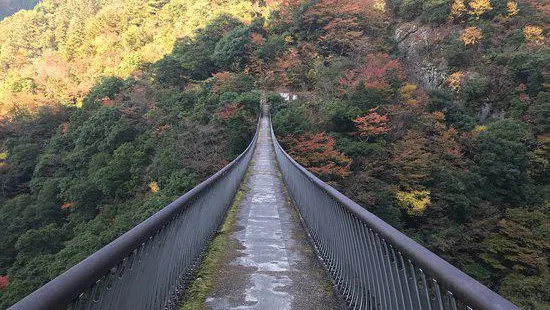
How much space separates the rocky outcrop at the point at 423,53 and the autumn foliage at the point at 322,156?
18491mm

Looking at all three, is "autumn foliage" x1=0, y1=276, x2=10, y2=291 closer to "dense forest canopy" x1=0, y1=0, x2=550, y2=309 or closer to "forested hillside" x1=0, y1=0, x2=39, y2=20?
"dense forest canopy" x1=0, y1=0, x2=550, y2=309

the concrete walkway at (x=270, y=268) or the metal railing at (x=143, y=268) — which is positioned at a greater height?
the metal railing at (x=143, y=268)

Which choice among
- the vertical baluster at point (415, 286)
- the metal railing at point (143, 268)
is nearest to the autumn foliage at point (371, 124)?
the metal railing at point (143, 268)

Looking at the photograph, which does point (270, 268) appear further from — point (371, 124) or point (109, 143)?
point (109, 143)

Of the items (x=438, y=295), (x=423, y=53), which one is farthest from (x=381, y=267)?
(x=423, y=53)

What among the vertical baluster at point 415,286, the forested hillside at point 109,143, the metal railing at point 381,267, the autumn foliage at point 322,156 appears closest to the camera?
the metal railing at point 381,267

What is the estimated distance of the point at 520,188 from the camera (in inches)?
914

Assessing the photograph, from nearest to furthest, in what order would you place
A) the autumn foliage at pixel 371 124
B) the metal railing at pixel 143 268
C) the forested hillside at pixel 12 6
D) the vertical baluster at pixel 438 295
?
the metal railing at pixel 143 268, the vertical baluster at pixel 438 295, the autumn foliage at pixel 371 124, the forested hillside at pixel 12 6

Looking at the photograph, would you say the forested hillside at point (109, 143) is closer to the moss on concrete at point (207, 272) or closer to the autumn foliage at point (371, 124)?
the autumn foliage at point (371, 124)

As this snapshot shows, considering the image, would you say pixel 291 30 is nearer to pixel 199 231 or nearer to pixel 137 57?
pixel 137 57

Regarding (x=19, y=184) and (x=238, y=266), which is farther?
(x=19, y=184)

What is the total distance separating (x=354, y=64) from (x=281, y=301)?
27024 millimetres

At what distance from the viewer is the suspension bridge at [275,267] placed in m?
1.63

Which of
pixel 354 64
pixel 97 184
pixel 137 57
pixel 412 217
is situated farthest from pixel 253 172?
pixel 137 57
